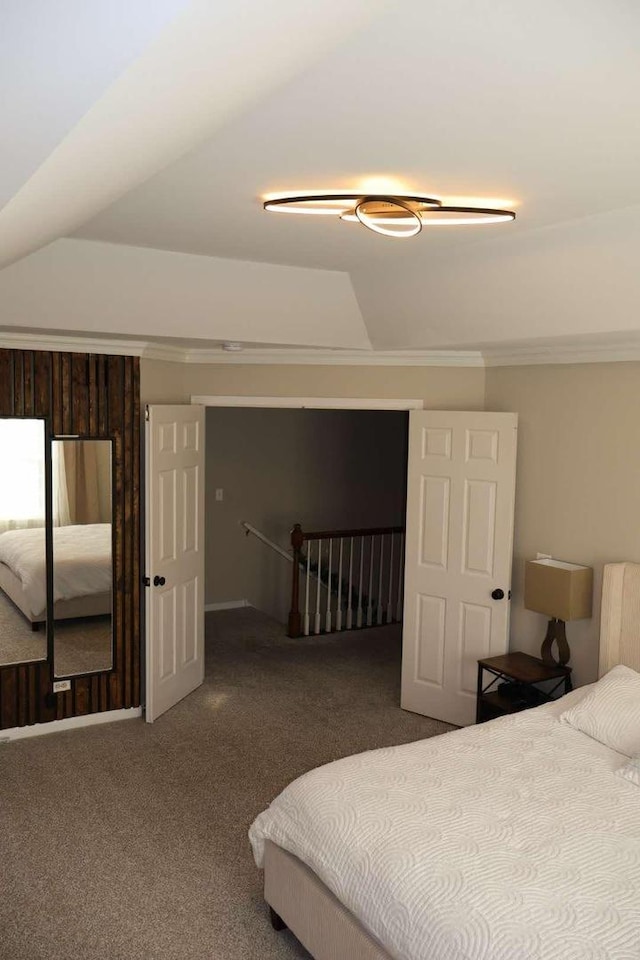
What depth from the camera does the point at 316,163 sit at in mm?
2668

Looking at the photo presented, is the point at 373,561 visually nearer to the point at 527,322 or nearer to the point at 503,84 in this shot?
the point at 527,322

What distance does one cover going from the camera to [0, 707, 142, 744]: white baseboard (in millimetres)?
5066

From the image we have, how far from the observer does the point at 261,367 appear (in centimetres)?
571

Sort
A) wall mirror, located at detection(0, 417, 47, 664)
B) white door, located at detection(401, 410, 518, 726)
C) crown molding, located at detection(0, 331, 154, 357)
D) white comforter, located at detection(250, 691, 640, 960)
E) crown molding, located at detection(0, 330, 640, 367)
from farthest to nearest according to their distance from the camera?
white door, located at detection(401, 410, 518, 726) → wall mirror, located at detection(0, 417, 47, 664) → crown molding, located at detection(0, 331, 154, 357) → crown molding, located at detection(0, 330, 640, 367) → white comforter, located at detection(250, 691, 640, 960)

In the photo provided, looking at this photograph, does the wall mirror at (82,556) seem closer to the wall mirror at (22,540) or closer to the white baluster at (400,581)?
the wall mirror at (22,540)

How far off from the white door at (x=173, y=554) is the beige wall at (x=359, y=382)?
0.35 meters

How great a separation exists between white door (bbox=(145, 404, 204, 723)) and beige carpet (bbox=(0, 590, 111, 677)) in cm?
30

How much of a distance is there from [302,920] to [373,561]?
4926mm

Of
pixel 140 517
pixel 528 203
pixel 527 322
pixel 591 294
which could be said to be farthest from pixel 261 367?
pixel 528 203

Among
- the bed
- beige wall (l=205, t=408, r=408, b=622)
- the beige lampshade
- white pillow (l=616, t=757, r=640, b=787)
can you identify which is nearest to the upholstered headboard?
the beige lampshade

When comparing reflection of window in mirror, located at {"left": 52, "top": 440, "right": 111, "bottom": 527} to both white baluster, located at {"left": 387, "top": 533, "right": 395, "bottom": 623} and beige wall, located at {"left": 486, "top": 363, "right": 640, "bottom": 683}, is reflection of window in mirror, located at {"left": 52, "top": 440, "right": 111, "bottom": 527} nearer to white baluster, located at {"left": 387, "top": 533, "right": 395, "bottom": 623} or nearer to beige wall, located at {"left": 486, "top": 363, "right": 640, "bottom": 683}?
beige wall, located at {"left": 486, "top": 363, "right": 640, "bottom": 683}

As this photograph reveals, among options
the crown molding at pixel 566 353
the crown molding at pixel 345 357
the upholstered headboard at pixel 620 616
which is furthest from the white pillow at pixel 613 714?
the crown molding at pixel 345 357

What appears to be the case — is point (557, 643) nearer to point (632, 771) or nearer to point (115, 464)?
point (632, 771)

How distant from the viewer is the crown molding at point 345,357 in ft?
18.2
